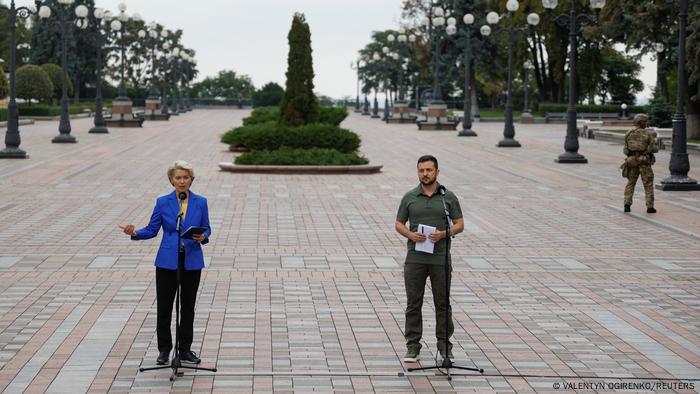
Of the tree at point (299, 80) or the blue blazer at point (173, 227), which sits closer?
the blue blazer at point (173, 227)

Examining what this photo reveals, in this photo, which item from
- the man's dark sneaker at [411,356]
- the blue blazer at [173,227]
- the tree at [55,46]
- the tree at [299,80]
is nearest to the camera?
the blue blazer at [173,227]

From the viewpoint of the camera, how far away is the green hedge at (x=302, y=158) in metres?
27.0

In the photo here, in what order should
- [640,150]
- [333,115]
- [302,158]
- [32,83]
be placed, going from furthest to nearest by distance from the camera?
[32,83] → [333,115] → [302,158] → [640,150]

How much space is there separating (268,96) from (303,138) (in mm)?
74304

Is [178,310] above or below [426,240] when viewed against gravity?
below

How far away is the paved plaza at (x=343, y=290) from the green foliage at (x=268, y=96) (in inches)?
3149

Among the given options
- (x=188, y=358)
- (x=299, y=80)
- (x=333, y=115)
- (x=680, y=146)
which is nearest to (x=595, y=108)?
(x=333, y=115)

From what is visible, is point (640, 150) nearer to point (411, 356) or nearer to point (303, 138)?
point (411, 356)

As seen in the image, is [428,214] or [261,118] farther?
[261,118]

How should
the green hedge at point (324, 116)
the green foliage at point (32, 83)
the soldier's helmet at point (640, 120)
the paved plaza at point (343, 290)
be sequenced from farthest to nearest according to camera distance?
the green foliage at point (32, 83), the green hedge at point (324, 116), the soldier's helmet at point (640, 120), the paved plaza at point (343, 290)

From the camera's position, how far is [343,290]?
11.7 m

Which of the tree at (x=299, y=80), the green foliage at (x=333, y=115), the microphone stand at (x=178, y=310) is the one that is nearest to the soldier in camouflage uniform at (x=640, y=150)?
the microphone stand at (x=178, y=310)

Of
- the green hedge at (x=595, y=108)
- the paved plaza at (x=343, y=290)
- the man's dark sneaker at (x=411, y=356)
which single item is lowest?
the green hedge at (x=595, y=108)

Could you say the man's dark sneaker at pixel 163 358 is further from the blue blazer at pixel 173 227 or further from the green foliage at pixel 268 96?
the green foliage at pixel 268 96
